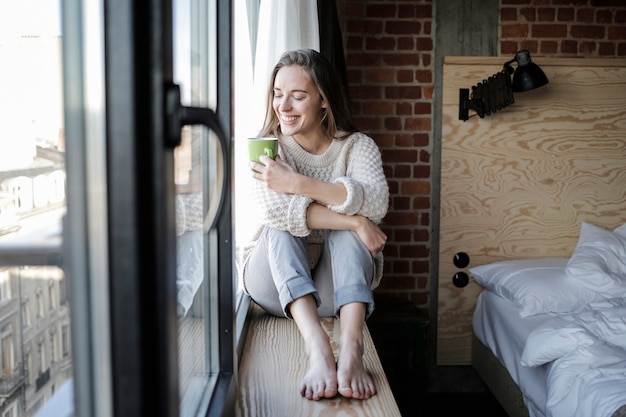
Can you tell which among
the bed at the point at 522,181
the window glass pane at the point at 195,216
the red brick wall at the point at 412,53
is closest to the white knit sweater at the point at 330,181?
the window glass pane at the point at 195,216

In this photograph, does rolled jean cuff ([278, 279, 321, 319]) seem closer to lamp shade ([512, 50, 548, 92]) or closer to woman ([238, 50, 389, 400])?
woman ([238, 50, 389, 400])

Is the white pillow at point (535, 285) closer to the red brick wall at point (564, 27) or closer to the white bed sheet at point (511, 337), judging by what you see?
the white bed sheet at point (511, 337)

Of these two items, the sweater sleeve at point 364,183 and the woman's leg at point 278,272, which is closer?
the woman's leg at point 278,272

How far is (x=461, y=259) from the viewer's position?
3.32m

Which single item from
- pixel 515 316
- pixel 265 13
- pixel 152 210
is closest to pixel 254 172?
pixel 265 13

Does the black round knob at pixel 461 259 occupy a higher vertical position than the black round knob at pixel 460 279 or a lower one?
higher

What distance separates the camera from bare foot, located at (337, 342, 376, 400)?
4.57 feet

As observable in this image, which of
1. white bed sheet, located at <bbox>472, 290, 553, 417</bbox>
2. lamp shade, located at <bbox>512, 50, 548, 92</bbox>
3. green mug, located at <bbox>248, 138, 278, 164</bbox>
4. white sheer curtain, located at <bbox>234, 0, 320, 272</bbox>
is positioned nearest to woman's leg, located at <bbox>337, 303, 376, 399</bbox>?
green mug, located at <bbox>248, 138, 278, 164</bbox>

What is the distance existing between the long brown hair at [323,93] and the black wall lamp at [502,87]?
1222 millimetres

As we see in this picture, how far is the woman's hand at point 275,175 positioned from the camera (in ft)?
5.90

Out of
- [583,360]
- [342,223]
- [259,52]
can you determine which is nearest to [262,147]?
[342,223]

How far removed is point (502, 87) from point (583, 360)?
4.97ft

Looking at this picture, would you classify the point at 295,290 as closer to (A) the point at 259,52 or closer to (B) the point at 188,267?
(B) the point at 188,267

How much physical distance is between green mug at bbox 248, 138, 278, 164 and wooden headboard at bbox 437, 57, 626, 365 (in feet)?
5.56
